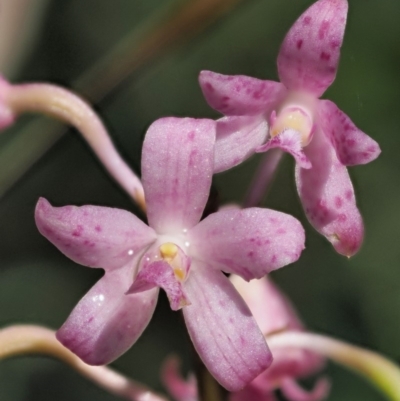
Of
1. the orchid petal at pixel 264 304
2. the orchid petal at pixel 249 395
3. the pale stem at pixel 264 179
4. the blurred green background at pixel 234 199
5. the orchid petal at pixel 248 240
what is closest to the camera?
the orchid petal at pixel 248 240

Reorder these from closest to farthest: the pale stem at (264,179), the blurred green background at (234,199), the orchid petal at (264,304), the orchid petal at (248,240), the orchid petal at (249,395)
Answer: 1. the orchid petal at (248,240)
2. the pale stem at (264,179)
3. the orchid petal at (249,395)
4. the orchid petal at (264,304)
5. the blurred green background at (234,199)

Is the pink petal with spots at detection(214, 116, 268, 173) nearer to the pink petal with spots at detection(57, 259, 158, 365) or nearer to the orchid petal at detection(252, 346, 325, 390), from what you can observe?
the pink petal with spots at detection(57, 259, 158, 365)

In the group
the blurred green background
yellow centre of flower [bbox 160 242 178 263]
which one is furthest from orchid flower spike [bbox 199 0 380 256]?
the blurred green background

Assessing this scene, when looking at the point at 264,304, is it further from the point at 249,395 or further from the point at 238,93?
the point at 238,93

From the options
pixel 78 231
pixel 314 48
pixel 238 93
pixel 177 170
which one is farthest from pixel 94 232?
pixel 314 48

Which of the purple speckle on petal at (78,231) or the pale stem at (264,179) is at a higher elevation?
the purple speckle on petal at (78,231)

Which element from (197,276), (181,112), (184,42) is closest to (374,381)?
(197,276)

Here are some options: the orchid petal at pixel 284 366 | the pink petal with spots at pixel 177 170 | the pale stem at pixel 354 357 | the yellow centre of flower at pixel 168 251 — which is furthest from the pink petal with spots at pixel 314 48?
the orchid petal at pixel 284 366

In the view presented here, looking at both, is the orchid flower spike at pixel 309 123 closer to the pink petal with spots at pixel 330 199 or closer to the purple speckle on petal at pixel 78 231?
the pink petal with spots at pixel 330 199
